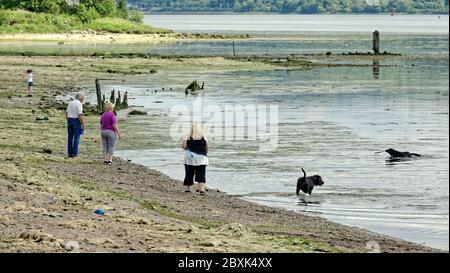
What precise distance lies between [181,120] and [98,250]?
2448 centimetres

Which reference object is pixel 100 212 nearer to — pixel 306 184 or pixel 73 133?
pixel 306 184

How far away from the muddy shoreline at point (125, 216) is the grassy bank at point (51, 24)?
287ft

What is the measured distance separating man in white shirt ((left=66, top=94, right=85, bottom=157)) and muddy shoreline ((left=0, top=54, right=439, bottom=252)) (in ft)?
1.16

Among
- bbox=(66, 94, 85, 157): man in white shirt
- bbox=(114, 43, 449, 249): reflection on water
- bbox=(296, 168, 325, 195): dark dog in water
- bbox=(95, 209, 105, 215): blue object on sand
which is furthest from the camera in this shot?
bbox=(66, 94, 85, 157): man in white shirt

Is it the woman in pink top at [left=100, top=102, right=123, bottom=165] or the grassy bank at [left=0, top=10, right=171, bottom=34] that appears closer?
the woman in pink top at [left=100, top=102, right=123, bottom=165]

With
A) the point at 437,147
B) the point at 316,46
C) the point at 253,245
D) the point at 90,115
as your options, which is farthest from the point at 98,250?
the point at 316,46

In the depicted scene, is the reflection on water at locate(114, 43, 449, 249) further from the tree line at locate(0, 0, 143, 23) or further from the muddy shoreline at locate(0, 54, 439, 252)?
the tree line at locate(0, 0, 143, 23)

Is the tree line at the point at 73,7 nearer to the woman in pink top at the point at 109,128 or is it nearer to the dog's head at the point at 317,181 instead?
the woman in pink top at the point at 109,128

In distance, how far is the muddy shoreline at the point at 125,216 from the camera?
14766 millimetres

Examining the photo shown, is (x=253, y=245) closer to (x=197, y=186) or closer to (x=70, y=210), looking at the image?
(x=70, y=210)

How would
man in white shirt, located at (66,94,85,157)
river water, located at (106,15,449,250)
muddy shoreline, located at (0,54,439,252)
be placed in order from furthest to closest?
man in white shirt, located at (66,94,85,157) → river water, located at (106,15,449,250) → muddy shoreline, located at (0,54,439,252)

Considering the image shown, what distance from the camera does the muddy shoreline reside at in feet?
48.4

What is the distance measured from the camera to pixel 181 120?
3831 cm

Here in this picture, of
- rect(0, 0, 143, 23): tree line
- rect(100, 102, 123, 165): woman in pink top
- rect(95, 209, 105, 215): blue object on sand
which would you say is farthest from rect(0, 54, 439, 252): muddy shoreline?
rect(0, 0, 143, 23): tree line
